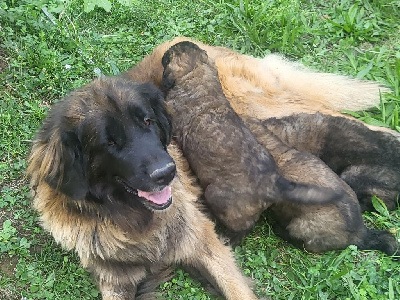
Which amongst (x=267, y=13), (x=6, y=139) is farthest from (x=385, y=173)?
(x=6, y=139)

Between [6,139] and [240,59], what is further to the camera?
[240,59]

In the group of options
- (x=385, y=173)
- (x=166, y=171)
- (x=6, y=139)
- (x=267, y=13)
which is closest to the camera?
(x=166, y=171)

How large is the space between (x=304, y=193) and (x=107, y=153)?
140 cm

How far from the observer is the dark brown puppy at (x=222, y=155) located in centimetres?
353

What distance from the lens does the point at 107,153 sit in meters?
2.89

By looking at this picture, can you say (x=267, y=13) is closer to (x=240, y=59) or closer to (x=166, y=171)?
(x=240, y=59)

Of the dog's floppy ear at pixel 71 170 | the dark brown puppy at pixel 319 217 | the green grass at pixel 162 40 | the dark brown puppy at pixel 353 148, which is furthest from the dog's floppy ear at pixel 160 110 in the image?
the dark brown puppy at pixel 353 148

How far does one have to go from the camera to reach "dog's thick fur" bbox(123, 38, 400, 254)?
3.62 m

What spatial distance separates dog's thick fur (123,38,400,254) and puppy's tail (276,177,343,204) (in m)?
0.22

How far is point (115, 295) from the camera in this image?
3.41 meters

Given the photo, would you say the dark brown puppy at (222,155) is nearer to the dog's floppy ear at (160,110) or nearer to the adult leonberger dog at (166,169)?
the adult leonberger dog at (166,169)

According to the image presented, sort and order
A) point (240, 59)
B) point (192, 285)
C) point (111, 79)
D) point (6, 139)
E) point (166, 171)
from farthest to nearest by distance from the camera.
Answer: point (240, 59) → point (6, 139) → point (192, 285) → point (111, 79) → point (166, 171)

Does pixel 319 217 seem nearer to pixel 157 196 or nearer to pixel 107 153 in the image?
pixel 157 196

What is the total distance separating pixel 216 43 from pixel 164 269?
2894 mm
